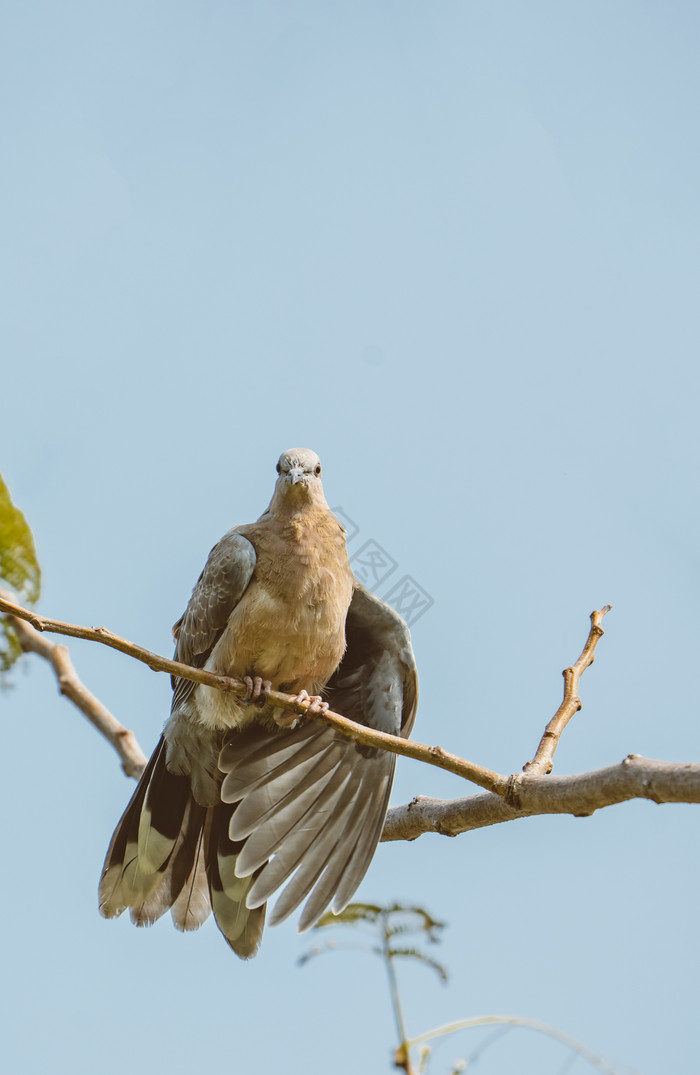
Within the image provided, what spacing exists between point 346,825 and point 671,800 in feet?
9.11

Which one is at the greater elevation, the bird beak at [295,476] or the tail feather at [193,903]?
the bird beak at [295,476]

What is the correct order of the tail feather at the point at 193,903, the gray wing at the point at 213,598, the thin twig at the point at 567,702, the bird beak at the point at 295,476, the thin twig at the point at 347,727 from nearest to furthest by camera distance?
the thin twig at the point at 347,727, the thin twig at the point at 567,702, the gray wing at the point at 213,598, the bird beak at the point at 295,476, the tail feather at the point at 193,903

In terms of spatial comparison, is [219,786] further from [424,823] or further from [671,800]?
[671,800]

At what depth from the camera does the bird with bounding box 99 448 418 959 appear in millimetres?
5383

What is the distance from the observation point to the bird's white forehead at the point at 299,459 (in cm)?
575

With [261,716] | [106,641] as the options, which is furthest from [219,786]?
[106,641]

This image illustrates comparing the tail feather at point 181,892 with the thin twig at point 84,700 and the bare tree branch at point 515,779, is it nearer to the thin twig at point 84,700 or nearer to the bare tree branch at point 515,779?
the thin twig at point 84,700

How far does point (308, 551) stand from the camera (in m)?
5.52

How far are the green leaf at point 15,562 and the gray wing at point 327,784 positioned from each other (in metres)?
1.45

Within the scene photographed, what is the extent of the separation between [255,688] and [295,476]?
1185 mm

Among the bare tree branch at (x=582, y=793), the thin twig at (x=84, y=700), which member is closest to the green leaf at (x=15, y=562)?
the thin twig at (x=84, y=700)

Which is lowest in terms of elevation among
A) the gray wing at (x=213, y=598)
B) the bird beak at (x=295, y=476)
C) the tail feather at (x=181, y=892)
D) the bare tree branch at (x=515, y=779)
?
the tail feather at (x=181, y=892)

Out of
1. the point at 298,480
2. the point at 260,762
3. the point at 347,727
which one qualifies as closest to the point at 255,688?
the point at 260,762

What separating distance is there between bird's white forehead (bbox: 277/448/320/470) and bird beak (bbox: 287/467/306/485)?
4 centimetres
